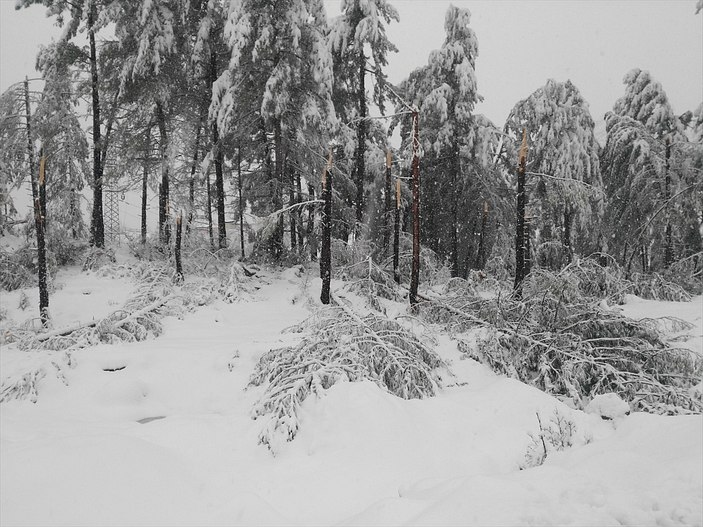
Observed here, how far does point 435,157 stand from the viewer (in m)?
18.4

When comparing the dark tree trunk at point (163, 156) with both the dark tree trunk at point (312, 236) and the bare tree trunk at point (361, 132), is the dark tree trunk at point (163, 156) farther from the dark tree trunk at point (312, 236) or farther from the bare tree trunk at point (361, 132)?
the bare tree trunk at point (361, 132)

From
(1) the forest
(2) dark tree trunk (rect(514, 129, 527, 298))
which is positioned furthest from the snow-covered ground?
(2) dark tree trunk (rect(514, 129, 527, 298))

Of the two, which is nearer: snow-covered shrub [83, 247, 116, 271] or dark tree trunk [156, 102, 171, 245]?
dark tree trunk [156, 102, 171, 245]

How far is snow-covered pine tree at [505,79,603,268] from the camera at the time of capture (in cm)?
1445

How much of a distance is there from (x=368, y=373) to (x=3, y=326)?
1040 centimetres

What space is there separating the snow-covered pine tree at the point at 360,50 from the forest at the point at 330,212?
0.10 metres

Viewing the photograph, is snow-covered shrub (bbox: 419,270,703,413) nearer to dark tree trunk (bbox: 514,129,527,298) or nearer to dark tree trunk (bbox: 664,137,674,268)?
dark tree trunk (bbox: 514,129,527,298)

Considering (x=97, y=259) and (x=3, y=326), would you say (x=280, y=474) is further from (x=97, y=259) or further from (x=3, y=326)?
(x=97, y=259)

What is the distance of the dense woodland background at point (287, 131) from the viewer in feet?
45.7

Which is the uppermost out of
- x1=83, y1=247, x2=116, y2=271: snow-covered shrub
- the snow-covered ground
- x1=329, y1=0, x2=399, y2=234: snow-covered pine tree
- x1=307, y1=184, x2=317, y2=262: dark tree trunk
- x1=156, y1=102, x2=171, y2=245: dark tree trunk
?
x1=329, y1=0, x2=399, y2=234: snow-covered pine tree

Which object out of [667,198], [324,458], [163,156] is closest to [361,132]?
[163,156]

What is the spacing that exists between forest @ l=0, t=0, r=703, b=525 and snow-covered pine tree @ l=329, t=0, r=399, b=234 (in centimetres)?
10

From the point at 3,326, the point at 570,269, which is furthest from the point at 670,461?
the point at 3,326

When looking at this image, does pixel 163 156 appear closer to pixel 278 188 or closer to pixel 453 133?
pixel 278 188
